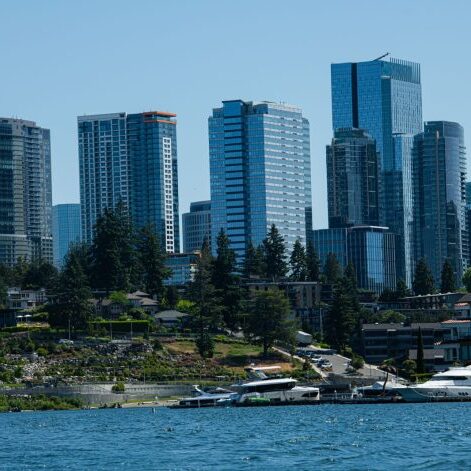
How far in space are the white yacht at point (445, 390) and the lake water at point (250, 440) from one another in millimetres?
4691

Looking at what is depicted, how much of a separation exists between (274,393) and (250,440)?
53817 mm

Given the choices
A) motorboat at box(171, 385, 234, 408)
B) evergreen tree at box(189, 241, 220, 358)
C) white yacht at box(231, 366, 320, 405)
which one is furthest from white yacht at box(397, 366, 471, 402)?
evergreen tree at box(189, 241, 220, 358)

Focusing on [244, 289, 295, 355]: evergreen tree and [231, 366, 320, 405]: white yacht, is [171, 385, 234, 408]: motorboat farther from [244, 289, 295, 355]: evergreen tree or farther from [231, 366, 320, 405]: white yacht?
[244, 289, 295, 355]: evergreen tree

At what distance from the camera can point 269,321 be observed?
187375 millimetres

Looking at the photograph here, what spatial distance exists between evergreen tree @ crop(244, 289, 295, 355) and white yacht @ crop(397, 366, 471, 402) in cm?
4717

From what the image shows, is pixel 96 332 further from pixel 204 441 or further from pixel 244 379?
pixel 204 441

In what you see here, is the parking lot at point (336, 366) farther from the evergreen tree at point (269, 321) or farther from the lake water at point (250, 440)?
the lake water at point (250, 440)

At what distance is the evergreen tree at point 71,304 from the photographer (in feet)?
616

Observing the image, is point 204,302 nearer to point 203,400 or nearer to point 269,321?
point 269,321

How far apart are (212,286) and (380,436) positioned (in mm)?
101813

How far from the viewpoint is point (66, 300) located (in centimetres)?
18838

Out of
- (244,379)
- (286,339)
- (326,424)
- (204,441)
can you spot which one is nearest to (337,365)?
(286,339)

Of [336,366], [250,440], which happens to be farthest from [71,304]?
[250,440]

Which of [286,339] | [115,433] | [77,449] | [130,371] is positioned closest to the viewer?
[77,449]
